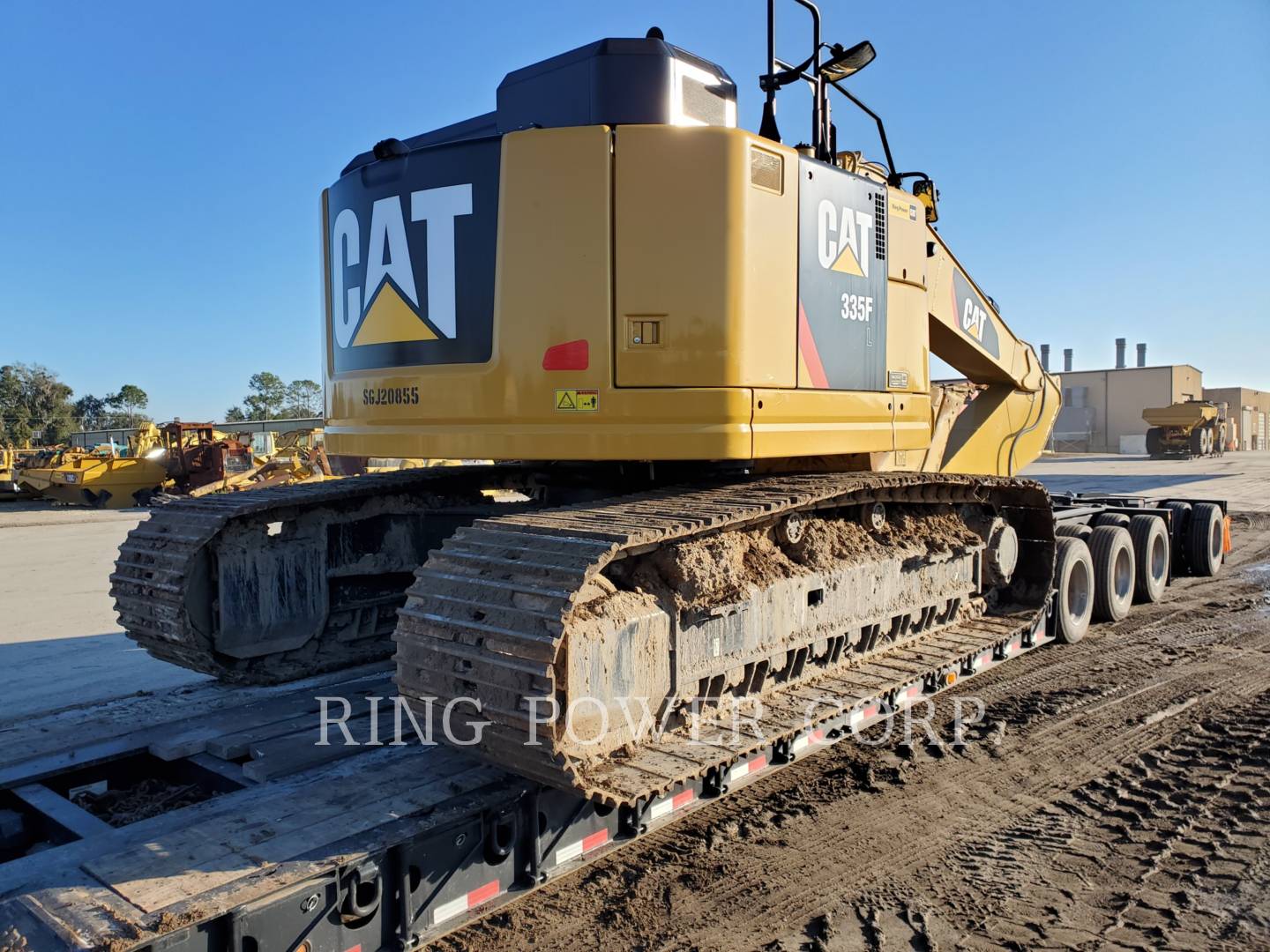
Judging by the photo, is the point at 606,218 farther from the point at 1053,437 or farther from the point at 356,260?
the point at 1053,437

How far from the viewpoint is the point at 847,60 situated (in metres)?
5.29

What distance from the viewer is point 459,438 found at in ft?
14.3

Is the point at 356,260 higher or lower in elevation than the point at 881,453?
higher

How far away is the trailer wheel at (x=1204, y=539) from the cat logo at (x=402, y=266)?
10347 millimetres

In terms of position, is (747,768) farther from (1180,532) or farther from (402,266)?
(1180,532)

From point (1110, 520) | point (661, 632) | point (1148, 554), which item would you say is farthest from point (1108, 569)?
point (661, 632)

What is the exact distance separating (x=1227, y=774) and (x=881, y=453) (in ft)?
8.24

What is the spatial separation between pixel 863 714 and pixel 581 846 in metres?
1.88

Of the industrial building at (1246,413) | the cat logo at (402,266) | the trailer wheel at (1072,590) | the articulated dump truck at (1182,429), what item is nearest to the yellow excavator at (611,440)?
the cat logo at (402,266)

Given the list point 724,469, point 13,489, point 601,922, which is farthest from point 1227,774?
point 13,489

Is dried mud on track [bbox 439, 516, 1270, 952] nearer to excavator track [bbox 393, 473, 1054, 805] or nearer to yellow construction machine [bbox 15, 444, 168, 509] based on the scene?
excavator track [bbox 393, 473, 1054, 805]

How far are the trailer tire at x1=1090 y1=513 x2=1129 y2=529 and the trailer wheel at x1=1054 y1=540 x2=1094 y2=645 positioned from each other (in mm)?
1053

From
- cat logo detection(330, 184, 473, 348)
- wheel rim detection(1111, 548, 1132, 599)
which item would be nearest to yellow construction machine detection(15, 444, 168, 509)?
cat logo detection(330, 184, 473, 348)

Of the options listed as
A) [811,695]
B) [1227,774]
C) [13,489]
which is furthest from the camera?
[13,489]
